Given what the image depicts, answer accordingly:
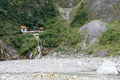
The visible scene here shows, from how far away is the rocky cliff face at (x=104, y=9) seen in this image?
74694 millimetres

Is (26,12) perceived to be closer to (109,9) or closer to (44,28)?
(44,28)

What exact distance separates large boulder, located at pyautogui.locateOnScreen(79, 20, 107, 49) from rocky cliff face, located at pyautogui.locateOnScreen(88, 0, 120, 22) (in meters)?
4.50

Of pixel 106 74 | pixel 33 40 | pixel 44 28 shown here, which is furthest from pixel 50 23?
pixel 106 74

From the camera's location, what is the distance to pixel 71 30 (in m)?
73.5

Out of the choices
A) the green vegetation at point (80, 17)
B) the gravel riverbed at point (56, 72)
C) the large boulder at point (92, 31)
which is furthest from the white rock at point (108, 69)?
the green vegetation at point (80, 17)

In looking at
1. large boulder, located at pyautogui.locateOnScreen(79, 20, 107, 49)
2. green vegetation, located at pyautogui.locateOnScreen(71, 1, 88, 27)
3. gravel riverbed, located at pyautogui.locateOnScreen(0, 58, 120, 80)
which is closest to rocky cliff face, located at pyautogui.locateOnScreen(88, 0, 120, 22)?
green vegetation, located at pyautogui.locateOnScreen(71, 1, 88, 27)

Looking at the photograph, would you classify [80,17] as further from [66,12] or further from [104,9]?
[66,12]

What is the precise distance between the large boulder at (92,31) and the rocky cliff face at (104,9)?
4.50 meters

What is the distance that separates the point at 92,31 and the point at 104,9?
414 inches

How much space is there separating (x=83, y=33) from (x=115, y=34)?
6688mm

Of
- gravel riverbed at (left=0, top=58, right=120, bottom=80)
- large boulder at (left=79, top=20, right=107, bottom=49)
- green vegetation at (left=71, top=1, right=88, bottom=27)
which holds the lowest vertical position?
gravel riverbed at (left=0, top=58, right=120, bottom=80)

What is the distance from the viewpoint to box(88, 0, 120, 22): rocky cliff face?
74694 millimetres

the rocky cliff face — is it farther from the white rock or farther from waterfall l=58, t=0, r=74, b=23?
the white rock

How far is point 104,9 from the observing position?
76.8 meters
